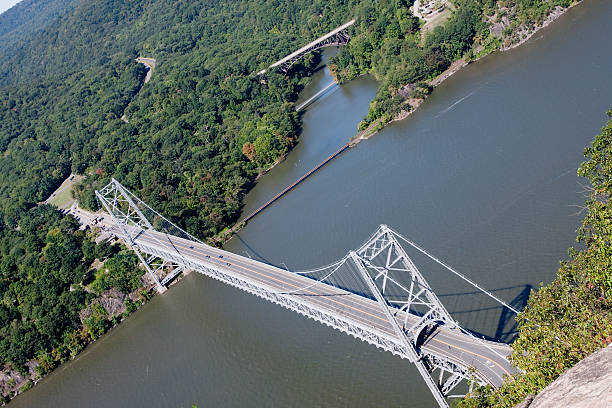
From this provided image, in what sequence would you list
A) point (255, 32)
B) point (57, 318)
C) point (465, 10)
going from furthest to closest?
point (255, 32)
point (465, 10)
point (57, 318)

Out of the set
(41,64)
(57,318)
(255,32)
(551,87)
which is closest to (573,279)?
(551,87)

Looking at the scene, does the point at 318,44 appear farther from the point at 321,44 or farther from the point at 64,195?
the point at 64,195

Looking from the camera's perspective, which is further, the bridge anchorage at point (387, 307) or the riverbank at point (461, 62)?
the riverbank at point (461, 62)

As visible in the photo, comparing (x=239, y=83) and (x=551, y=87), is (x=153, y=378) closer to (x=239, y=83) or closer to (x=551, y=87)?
(x=551, y=87)

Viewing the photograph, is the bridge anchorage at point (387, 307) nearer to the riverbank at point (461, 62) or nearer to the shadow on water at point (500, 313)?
the shadow on water at point (500, 313)

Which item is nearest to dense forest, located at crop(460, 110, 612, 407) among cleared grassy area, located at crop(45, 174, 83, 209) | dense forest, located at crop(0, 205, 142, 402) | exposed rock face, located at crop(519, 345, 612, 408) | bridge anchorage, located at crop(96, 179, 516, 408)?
bridge anchorage, located at crop(96, 179, 516, 408)

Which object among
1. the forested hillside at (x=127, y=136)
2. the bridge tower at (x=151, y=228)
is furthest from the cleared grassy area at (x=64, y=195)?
the bridge tower at (x=151, y=228)
